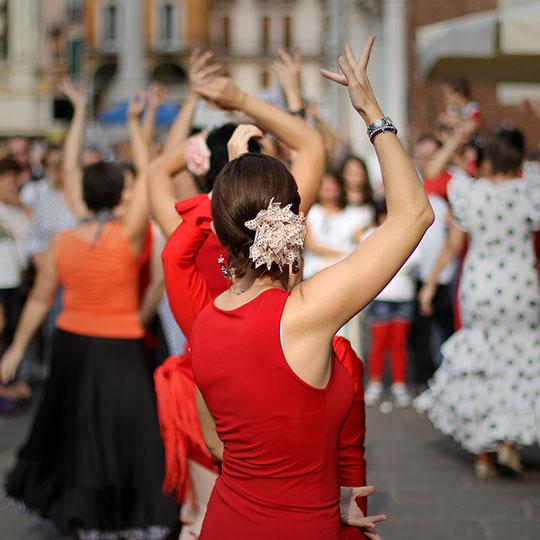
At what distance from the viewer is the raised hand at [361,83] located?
2.20 m

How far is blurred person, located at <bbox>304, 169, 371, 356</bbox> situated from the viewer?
308 inches

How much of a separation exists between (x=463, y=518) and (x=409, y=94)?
2122 centimetres

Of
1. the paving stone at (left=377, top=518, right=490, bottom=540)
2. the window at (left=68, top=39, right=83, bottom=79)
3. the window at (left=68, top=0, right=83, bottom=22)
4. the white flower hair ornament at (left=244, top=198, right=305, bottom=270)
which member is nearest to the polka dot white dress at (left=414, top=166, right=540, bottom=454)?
the paving stone at (left=377, top=518, right=490, bottom=540)

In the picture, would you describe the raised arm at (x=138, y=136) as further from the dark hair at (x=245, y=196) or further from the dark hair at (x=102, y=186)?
the dark hair at (x=245, y=196)

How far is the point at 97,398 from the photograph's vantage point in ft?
15.2

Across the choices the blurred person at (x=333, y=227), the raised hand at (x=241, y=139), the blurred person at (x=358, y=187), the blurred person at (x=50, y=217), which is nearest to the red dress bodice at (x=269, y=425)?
the raised hand at (x=241, y=139)

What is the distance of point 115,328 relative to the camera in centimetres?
460

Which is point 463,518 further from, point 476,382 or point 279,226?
point 279,226

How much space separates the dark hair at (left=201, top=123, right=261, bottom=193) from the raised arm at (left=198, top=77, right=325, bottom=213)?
0.59 feet

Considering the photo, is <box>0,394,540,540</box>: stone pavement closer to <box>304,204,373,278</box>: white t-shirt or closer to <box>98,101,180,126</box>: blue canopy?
<box>304,204,373,278</box>: white t-shirt

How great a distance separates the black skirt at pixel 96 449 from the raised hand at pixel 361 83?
105 inches

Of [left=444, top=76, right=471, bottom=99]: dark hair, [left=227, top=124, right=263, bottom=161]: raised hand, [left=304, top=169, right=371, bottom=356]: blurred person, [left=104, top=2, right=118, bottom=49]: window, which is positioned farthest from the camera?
[left=104, top=2, right=118, bottom=49]: window

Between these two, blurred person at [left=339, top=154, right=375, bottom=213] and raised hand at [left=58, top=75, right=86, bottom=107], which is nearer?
raised hand at [left=58, top=75, right=86, bottom=107]

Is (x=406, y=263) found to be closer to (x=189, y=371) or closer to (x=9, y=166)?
(x=9, y=166)
